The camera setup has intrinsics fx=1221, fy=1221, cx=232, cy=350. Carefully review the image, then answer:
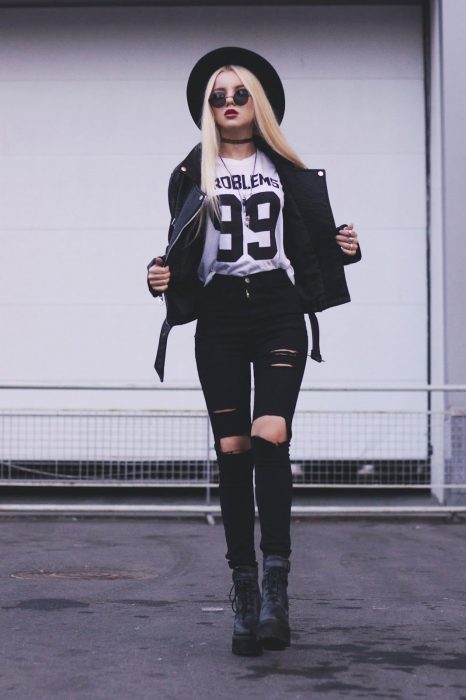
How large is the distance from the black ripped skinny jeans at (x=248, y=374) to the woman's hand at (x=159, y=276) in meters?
0.14

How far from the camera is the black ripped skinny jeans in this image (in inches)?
149

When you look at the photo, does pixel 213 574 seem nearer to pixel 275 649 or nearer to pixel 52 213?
pixel 275 649

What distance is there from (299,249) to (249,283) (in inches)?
9.1

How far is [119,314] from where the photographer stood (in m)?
9.29

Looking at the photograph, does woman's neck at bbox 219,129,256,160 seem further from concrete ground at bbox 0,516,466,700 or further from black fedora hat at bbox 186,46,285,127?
concrete ground at bbox 0,516,466,700

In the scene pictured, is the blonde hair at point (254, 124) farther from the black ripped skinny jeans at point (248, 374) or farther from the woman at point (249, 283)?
the black ripped skinny jeans at point (248, 374)

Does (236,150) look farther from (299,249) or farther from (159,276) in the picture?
(159,276)

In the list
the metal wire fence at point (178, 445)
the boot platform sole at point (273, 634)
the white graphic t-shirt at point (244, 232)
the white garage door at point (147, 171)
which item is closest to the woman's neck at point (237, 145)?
the white graphic t-shirt at point (244, 232)

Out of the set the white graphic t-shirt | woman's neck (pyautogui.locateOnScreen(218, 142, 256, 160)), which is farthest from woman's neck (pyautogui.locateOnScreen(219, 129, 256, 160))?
the white graphic t-shirt

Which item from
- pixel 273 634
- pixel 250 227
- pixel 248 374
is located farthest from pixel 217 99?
pixel 273 634

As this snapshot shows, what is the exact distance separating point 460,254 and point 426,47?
1697mm

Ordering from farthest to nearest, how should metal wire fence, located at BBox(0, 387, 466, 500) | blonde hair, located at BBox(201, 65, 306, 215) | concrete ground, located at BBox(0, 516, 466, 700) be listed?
metal wire fence, located at BBox(0, 387, 466, 500) → blonde hair, located at BBox(201, 65, 306, 215) → concrete ground, located at BBox(0, 516, 466, 700)

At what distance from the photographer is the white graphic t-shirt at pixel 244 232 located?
151 inches

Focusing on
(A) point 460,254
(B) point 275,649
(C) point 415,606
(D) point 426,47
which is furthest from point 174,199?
(D) point 426,47
